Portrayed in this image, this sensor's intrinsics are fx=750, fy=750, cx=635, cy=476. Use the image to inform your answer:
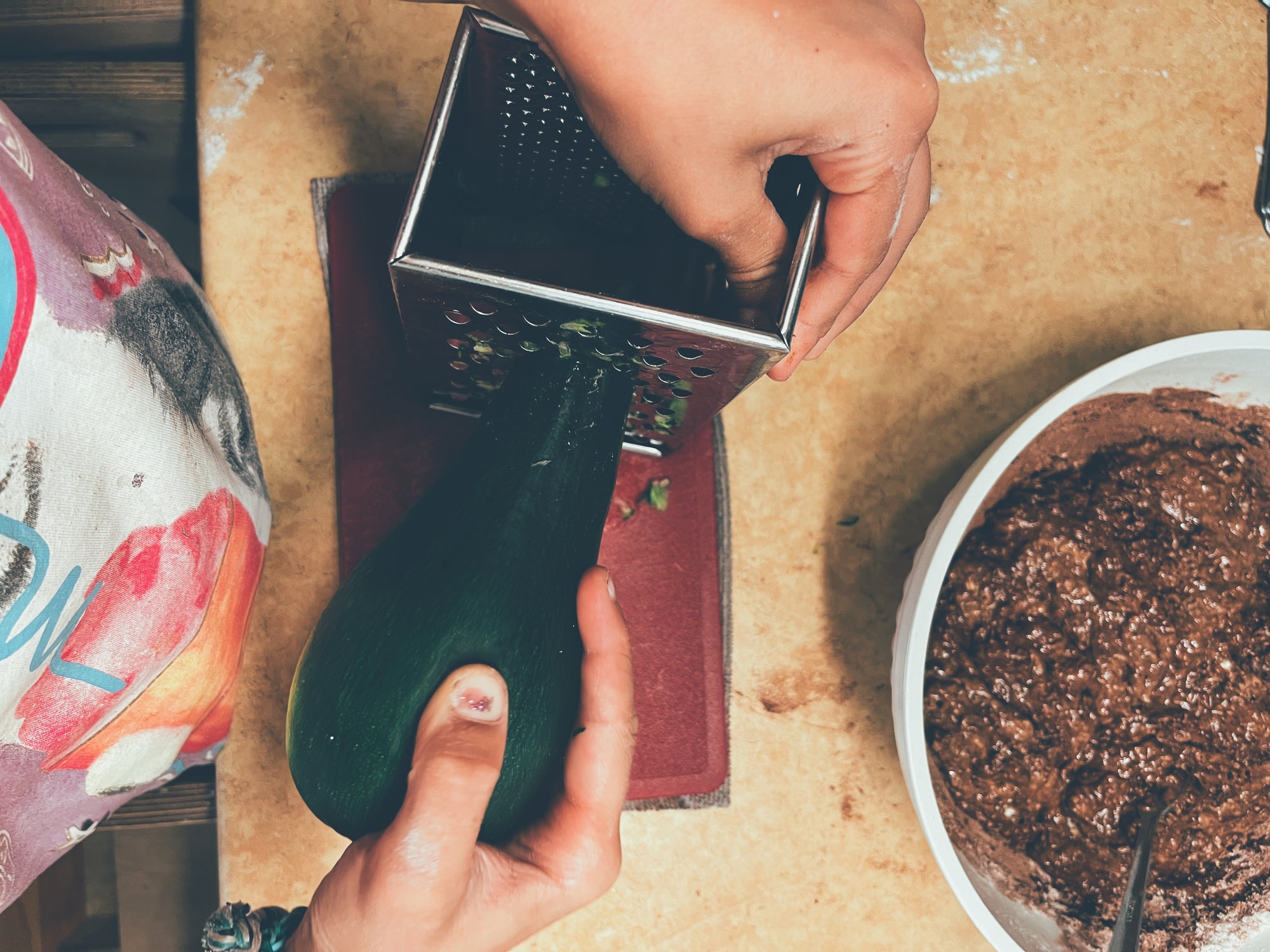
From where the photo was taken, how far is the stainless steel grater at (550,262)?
529 mm

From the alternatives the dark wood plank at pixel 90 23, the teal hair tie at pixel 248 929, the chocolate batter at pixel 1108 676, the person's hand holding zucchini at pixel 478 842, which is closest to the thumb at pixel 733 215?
the person's hand holding zucchini at pixel 478 842

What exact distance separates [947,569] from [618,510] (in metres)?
0.37

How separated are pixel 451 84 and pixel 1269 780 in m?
1.12

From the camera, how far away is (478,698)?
0.60m

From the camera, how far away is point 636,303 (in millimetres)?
521

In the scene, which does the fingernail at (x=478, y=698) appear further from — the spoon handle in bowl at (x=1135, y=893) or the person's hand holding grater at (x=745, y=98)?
the spoon handle in bowl at (x=1135, y=893)

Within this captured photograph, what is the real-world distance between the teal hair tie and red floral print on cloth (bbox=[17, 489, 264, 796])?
0.15m

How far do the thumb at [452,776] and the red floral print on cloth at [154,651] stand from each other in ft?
0.71

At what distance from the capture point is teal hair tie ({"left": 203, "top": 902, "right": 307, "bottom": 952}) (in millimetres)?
682

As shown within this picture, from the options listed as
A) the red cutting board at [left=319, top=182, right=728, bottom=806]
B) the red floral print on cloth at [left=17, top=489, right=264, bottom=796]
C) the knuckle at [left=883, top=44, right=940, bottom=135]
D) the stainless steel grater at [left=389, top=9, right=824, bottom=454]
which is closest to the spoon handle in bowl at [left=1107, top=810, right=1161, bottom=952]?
the red cutting board at [left=319, top=182, right=728, bottom=806]

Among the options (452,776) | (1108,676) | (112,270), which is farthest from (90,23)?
(1108,676)

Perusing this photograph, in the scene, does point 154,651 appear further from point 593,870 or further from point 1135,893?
point 1135,893

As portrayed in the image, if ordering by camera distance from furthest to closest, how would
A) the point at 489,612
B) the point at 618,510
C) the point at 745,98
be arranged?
1. the point at 618,510
2. the point at 489,612
3. the point at 745,98

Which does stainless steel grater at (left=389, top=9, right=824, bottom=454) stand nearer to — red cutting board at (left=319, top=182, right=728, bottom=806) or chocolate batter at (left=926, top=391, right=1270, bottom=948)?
red cutting board at (left=319, top=182, right=728, bottom=806)
